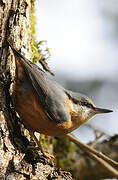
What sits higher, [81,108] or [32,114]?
[32,114]

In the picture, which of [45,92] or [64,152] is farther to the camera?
[64,152]

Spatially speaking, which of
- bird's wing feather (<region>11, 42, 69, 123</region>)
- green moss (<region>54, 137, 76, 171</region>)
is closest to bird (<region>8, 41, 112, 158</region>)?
bird's wing feather (<region>11, 42, 69, 123</region>)

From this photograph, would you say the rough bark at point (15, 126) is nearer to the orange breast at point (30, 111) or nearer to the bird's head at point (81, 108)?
the orange breast at point (30, 111)

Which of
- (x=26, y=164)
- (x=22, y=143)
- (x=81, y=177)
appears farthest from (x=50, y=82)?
(x=81, y=177)

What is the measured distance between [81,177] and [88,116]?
4.54 feet

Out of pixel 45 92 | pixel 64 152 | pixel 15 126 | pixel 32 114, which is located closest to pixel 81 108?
pixel 45 92

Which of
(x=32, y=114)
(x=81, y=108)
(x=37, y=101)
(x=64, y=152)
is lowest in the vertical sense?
(x=64, y=152)

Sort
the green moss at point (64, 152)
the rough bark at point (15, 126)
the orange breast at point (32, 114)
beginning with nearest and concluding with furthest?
the rough bark at point (15, 126) → the orange breast at point (32, 114) → the green moss at point (64, 152)

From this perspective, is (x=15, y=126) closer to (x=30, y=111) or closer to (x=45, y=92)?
(x=30, y=111)

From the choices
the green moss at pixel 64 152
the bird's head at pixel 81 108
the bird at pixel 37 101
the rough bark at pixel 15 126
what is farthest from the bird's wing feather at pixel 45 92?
the green moss at pixel 64 152

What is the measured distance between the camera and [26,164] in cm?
315

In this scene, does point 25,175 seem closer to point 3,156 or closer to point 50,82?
point 3,156

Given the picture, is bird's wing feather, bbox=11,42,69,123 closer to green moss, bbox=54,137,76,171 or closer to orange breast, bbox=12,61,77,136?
orange breast, bbox=12,61,77,136

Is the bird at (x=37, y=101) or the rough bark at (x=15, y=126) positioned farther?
the bird at (x=37, y=101)
